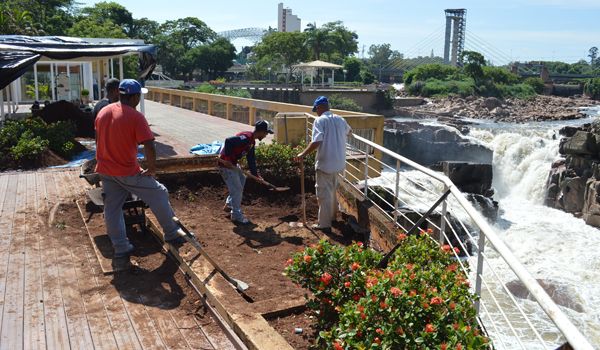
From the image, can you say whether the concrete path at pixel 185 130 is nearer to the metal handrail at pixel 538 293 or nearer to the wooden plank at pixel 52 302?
the wooden plank at pixel 52 302

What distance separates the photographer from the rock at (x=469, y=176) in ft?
64.3

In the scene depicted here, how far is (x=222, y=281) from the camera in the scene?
174 inches

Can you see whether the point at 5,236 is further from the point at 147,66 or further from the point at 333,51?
the point at 333,51

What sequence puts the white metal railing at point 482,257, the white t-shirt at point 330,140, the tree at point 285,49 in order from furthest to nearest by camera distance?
the tree at point 285,49 → the white t-shirt at point 330,140 → the white metal railing at point 482,257

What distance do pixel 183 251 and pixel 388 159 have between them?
21.6 metres

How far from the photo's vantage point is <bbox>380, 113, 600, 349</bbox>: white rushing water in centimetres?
1037

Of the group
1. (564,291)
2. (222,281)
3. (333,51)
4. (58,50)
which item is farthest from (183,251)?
(333,51)

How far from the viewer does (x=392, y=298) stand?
111 inches

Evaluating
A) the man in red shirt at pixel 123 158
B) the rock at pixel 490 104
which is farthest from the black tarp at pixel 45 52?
the rock at pixel 490 104

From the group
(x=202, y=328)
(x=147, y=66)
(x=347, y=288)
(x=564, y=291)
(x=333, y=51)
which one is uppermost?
(x=333, y=51)

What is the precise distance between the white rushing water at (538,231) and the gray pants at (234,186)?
217 centimetres

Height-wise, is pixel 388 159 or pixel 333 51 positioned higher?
Result: pixel 333 51

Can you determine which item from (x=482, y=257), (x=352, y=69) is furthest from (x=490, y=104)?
(x=482, y=257)

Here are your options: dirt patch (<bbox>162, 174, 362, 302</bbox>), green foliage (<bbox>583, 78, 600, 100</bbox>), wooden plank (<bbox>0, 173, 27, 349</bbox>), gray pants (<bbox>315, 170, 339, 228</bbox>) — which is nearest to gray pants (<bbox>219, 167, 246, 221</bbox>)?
dirt patch (<bbox>162, 174, 362, 302</bbox>)
